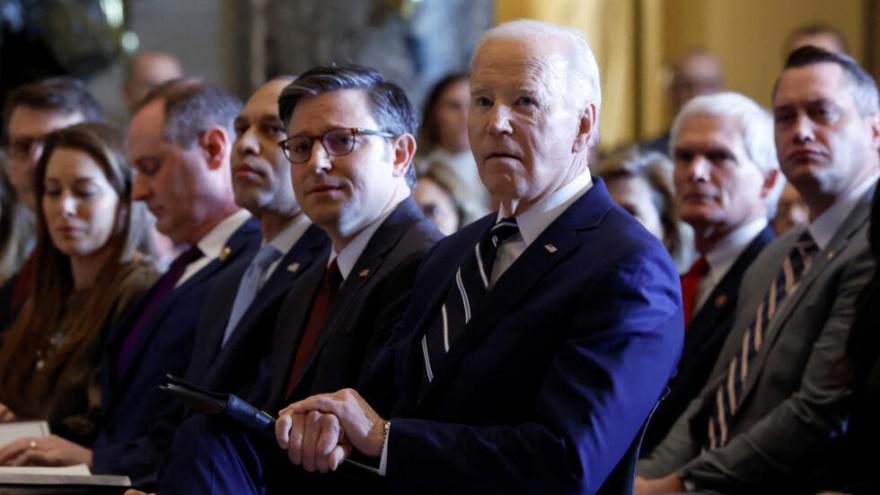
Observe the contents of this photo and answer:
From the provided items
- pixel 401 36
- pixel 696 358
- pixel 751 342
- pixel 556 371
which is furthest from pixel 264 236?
pixel 401 36

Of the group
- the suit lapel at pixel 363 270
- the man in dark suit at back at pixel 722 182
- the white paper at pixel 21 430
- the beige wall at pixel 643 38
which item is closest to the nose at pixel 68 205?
the white paper at pixel 21 430

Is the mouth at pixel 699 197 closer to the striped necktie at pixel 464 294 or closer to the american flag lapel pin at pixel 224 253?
the american flag lapel pin at pixel 224 253

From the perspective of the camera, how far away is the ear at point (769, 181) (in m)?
4.74

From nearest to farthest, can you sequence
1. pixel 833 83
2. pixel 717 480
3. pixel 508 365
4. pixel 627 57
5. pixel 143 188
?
pixel 508 365
pixel 717 480
pixel 833 83
pixel 143 188
pixel 627 57

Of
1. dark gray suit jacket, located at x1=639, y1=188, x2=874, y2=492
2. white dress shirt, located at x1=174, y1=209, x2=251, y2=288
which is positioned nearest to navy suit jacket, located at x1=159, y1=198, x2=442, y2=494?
white dress shirt, located at x1=174, y1=209, x2=251, y2=288

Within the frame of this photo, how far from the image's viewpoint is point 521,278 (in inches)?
115

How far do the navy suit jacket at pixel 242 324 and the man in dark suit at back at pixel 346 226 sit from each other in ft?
0.40

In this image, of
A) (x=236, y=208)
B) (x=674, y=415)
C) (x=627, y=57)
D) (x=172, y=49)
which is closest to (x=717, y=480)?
(x=674, y=415)

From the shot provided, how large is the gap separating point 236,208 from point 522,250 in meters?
1.86

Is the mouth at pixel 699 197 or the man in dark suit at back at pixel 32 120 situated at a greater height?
the man in dark suit at back at pixel 32 120

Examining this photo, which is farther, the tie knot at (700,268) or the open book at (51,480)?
the tie knot at (700,268)

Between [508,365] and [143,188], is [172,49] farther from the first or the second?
[508,365]

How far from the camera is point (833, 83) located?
422 centimetres

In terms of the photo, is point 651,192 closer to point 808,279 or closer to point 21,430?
point 808,279
